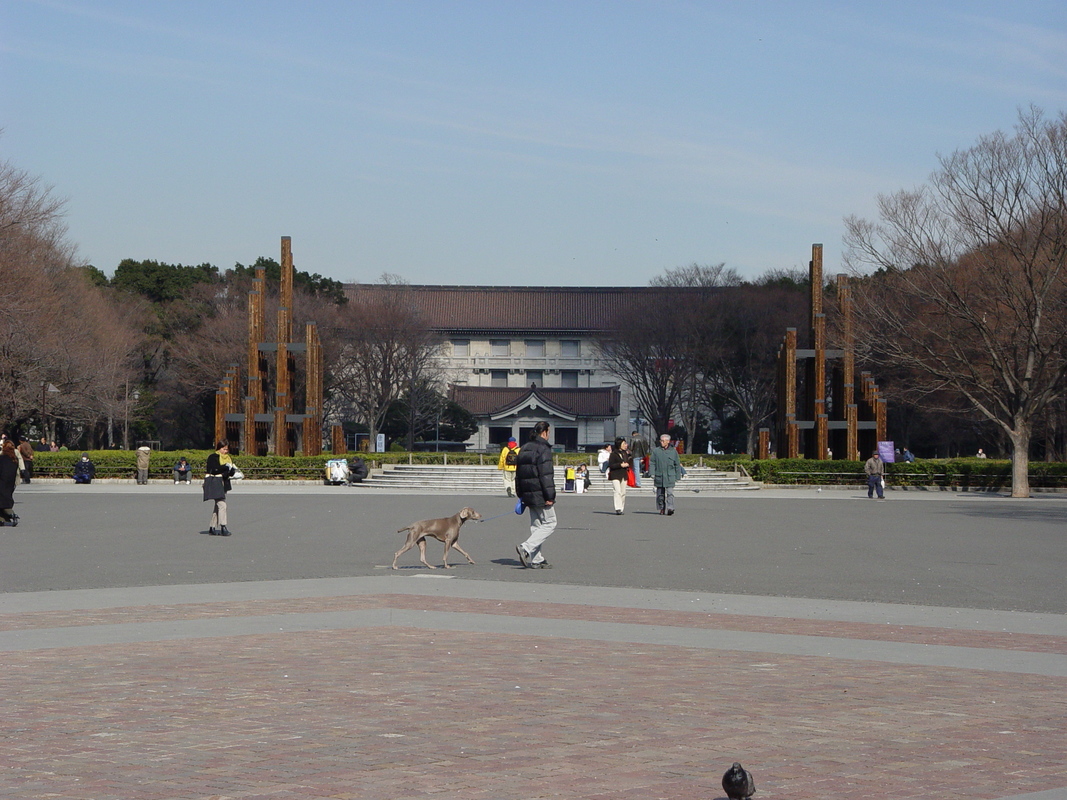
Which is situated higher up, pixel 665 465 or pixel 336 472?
pixel 665 465

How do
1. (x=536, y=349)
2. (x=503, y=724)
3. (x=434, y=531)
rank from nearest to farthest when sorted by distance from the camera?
(x=503, y=724), (x=434, y=531), (x=536, y=349)

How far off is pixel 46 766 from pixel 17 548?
1269 cm

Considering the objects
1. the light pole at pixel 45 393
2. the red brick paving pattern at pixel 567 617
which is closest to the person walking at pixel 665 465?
the red brick paving pattern at pixel 567 617

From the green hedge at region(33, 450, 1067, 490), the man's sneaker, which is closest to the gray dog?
the man's sneaker

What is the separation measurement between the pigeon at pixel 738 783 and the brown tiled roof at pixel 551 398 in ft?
247

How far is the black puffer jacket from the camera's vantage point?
48.4 ft

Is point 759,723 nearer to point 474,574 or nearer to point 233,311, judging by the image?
point 474,574

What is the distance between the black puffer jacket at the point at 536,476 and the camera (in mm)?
14742

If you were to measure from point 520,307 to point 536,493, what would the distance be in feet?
246

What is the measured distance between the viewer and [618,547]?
1808 cm

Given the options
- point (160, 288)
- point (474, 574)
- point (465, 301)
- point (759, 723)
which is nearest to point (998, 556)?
point (474, 574)

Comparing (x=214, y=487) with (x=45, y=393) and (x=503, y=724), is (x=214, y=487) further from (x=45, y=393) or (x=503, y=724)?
(x=45, y=393)

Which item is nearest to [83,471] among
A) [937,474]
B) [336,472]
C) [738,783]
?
[336,472]

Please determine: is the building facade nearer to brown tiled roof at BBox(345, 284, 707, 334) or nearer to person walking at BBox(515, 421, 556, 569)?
brown tiled roof at BBox(345, 284, 707, 334)
